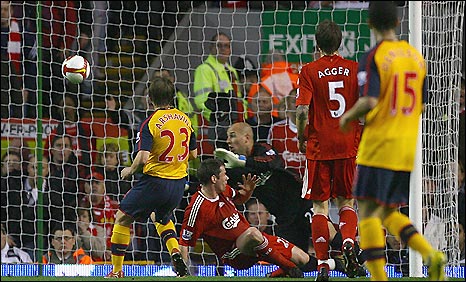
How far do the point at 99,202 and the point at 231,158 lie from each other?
257cm

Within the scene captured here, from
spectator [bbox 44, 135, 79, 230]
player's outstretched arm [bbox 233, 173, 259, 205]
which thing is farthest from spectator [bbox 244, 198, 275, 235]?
spectator [bbox 44, 135, 79, 230]

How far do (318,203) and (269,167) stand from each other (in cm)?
197

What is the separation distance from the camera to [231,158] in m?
9.70

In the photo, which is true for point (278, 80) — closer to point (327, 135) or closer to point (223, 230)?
point (223, 230)

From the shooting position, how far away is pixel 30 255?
11.7 m

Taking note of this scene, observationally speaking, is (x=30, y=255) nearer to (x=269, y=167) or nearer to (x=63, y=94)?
(x=63, y=94)

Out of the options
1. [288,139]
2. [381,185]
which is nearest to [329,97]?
[381,185]

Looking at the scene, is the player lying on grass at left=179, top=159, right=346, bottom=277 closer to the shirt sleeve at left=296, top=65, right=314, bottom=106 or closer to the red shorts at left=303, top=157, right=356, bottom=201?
the red shorts at left=303, top=157, right=356, bottom=201

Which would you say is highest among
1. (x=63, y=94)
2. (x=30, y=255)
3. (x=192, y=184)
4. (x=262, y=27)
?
(x=262, y=27)

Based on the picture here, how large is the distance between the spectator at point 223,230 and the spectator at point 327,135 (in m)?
1.34

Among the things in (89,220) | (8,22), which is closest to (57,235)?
(89,220)

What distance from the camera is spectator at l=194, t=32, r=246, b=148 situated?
11.5 m

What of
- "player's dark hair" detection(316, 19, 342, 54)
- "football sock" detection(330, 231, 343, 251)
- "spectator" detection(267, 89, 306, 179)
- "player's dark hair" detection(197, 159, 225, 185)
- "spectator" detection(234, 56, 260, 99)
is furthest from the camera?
"spectator" detection(234, 56, 260, 99)

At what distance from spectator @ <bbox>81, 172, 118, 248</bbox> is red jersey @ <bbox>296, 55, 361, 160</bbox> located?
4.19 m
